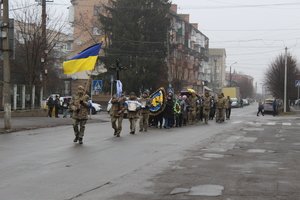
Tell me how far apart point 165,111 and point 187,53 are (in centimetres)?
7153

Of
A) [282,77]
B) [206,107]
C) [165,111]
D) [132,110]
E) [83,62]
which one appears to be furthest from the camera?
[282,77]

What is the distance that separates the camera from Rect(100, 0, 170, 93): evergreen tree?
5909cm

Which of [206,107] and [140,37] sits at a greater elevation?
[140,37]

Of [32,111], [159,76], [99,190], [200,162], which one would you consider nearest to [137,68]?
[159,76]

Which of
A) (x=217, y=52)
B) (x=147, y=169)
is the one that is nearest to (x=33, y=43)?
(x=147, y=169)

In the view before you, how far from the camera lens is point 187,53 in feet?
314

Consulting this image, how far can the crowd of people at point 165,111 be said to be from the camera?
19.5 metres

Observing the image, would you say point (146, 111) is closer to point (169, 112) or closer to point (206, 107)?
point (169, 112)

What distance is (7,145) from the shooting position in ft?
52.0

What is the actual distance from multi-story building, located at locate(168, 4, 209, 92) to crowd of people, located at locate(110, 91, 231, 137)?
4059 cm

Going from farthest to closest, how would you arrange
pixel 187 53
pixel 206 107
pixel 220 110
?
pixel 187 53
pixel 220 110
pixel 206 107

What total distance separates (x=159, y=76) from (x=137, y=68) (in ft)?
10.7

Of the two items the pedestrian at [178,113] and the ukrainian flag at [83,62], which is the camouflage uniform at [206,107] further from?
the ukrainian flag at [83,62]

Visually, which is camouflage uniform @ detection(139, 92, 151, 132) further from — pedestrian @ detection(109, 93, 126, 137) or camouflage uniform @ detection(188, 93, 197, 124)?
camouflage uniform @ detection(188, 93, 197, 124)
